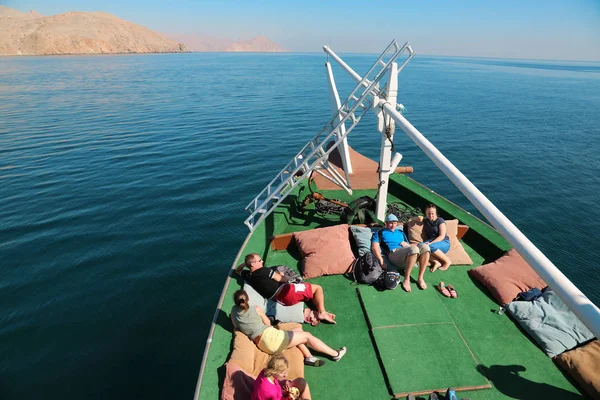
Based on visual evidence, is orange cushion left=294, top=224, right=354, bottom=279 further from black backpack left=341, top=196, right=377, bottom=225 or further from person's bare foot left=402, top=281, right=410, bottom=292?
person's bare foot left=402, top=281, right=410, bottom=292

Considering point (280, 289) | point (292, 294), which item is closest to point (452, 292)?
point (292, 294)

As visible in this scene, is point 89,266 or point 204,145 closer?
point 89,266

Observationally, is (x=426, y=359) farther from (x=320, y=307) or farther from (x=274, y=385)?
(x=274, y=385)

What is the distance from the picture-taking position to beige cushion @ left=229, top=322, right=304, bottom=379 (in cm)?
496

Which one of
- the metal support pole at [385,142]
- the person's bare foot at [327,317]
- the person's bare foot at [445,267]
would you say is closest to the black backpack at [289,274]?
the person's bare foot at [327,317]

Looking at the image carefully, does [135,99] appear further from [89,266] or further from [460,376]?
[460,376]

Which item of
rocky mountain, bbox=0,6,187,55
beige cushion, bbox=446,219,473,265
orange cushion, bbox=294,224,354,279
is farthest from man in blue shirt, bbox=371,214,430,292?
rocky mountain, bbox=0,6,187,55

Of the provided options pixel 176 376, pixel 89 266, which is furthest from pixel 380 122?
pixel 89 266

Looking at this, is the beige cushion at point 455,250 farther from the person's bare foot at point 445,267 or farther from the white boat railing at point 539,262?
the white boat railing at point 539,262

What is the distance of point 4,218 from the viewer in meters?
13.5

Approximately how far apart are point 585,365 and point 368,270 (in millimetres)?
3809

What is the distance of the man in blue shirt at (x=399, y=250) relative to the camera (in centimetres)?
662

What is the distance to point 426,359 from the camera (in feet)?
17.0

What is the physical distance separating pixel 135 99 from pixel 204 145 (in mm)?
21643
